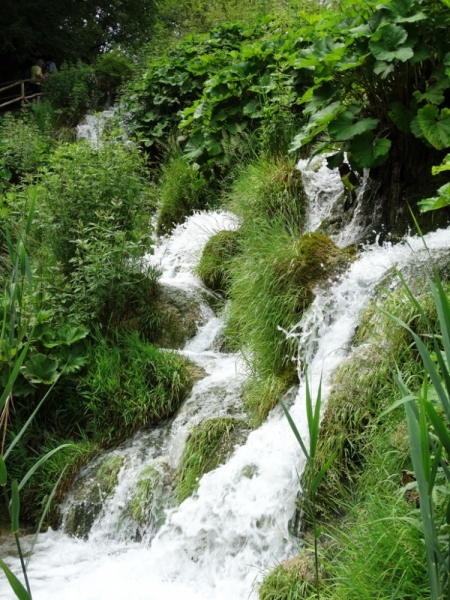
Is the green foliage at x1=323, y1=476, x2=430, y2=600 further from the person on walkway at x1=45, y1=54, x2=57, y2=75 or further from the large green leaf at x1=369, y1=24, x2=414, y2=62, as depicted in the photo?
the person on walkway at x1=45, y1=54, x2=57, y2=75

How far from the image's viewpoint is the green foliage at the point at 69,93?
1259cm

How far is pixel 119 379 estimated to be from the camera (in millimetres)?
4617

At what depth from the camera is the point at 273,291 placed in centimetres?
432

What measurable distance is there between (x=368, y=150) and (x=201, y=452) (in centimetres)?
244

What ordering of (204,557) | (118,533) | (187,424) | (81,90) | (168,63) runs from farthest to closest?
(81,90) < (168,63) < (187,424) < (118,533) < (204,557)

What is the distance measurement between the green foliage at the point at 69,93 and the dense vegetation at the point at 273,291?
21.4 ft

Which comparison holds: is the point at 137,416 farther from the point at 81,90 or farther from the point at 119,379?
the point at 81,90

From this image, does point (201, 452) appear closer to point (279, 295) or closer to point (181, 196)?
point (279, 295)

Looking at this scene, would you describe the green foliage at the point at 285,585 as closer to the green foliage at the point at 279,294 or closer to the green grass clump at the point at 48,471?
A: the green foliage at the point at 279,294

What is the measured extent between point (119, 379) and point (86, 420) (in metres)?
0.40

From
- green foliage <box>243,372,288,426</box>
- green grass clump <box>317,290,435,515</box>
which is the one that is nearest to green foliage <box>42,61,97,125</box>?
green foliage <box>243,372,288,426</box>

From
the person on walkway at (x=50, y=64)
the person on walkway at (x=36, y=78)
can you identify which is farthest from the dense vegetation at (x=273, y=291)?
the person on walkway at (x=50, y=64)

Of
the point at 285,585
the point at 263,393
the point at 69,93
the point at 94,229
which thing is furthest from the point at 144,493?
the point at 69,93

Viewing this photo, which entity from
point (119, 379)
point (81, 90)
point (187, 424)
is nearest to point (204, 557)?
point (187, 424)
